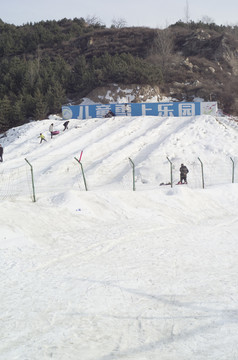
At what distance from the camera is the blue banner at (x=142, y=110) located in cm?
3472

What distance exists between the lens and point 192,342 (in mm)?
4934

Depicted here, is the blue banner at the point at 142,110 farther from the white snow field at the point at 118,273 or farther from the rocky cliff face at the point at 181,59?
the white snow field at the point at 118,273

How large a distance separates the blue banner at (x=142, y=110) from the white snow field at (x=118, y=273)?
16274 mm

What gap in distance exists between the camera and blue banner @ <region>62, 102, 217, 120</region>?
34.7 m

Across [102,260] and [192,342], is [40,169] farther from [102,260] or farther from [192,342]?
[192,342]

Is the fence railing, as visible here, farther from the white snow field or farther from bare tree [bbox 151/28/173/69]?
bare tree [bbox 151/28/173/69]

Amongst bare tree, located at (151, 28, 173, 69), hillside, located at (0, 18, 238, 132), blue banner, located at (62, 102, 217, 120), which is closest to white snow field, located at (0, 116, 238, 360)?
blue banner, located at (62, 102, 217, 120)

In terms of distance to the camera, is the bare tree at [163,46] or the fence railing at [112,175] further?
the bare tree at [163,46]

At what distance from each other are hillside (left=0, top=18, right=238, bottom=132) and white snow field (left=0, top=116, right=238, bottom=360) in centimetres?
2173

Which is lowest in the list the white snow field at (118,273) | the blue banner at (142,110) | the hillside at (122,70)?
the white snow field at (118,273)

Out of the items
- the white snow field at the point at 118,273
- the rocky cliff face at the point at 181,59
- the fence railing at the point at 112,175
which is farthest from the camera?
the rocky cliff face at the point at 181,59

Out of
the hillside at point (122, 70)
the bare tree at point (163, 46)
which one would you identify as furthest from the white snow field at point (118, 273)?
the bare tree at point (163, 46)

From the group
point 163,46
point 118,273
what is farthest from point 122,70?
point 118,273

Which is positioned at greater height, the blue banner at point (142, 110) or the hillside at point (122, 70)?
the hillside at point (122, 70)
